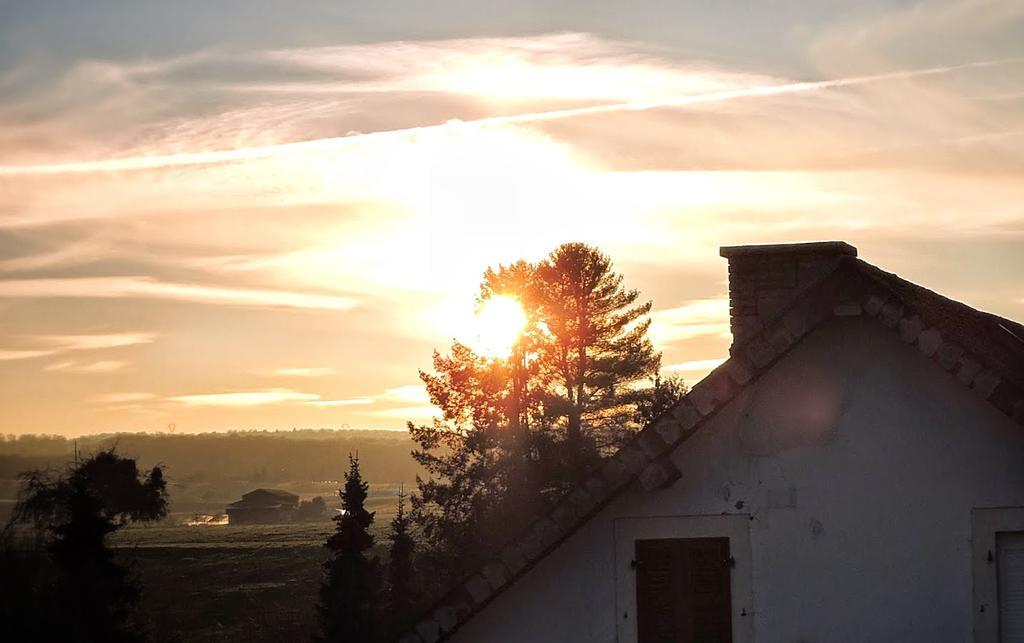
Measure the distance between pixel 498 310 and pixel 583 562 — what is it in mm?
66005

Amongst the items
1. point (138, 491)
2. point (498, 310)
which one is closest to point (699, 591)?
point (498, 310)

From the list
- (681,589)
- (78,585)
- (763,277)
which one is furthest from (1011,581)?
(78,585)

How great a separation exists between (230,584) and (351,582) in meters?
40.5

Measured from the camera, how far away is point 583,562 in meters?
12.6

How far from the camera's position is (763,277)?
14797 millimetres

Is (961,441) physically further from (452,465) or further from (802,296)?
(452,465)

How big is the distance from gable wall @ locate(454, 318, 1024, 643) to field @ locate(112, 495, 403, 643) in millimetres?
33951

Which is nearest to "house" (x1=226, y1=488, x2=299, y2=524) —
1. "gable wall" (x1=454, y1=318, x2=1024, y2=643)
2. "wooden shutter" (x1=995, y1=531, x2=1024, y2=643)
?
"gable wall" (x1=454, y1=318, x2=1024, y2=643)

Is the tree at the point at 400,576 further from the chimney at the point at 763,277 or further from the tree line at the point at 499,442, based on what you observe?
the chimney at the point at 763,277

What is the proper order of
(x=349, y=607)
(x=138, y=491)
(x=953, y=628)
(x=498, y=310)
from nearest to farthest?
1. (x=953, y=628)
2. (x=349, y=607)
3. (x=498, y=310)
4. (x=138, y=491)

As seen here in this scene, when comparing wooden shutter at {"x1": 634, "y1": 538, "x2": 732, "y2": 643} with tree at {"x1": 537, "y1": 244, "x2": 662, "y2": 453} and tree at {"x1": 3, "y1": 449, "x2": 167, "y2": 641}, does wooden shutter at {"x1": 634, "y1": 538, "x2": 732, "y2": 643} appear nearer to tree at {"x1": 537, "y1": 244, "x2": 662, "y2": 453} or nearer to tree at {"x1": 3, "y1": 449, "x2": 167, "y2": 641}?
tree at {"x1": 3, "y1": 449, "x2": 167, "y2": 641}

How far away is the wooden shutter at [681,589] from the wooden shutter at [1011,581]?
2.59m

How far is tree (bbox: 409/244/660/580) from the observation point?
66250 millimetres

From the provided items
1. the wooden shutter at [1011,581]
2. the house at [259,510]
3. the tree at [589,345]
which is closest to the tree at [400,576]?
the tree at [589,345]
